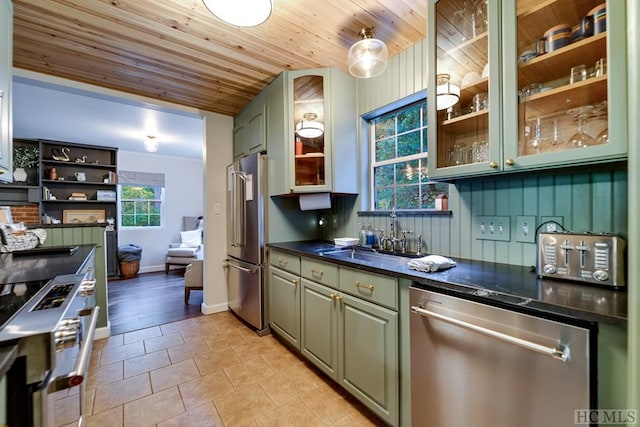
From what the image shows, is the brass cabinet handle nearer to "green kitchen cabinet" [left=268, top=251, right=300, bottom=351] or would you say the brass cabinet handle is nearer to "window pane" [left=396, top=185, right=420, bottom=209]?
"green kitchen cabinet" [left=268, top=251, right=300, bottom=351]

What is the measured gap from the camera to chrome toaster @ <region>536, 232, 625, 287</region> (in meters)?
1.02

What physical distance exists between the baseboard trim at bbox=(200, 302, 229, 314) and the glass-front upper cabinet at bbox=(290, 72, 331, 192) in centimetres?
185

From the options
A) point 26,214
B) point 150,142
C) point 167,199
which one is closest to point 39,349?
point 150,142

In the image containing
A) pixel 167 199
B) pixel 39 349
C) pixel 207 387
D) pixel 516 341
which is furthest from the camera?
pixel 167 199

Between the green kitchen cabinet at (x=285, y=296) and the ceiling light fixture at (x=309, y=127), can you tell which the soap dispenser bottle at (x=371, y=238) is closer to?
the green kitchen cabinet at (x=285, y=296)

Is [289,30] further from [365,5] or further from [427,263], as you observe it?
[427,263]

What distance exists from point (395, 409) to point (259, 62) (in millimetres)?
2573

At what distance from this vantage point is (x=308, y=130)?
2.37 metres

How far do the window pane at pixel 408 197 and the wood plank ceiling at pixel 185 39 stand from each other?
3.48ft

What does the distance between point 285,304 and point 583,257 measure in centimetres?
188

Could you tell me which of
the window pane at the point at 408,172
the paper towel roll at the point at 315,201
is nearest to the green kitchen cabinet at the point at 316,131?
the paper towel roll at the point at 315,201

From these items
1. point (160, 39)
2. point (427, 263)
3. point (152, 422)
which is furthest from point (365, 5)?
point (152, 422)

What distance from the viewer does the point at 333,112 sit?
7.47 feet

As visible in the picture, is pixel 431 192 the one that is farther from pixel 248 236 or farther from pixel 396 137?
pixel 248 236
